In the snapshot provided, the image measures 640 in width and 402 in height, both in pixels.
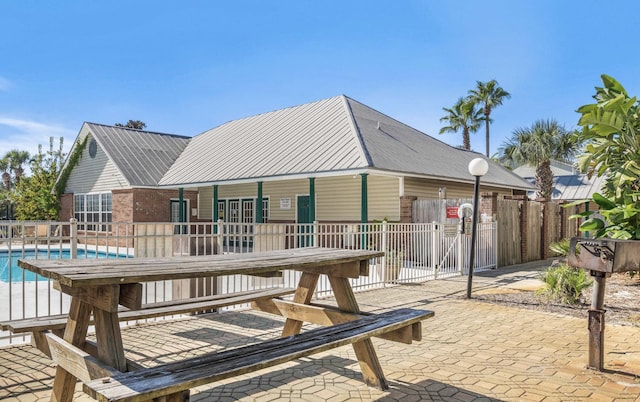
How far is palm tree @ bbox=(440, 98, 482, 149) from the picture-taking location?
132 feet

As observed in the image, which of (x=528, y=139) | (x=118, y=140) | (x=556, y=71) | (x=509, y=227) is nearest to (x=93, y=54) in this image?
(x=118, y=140)

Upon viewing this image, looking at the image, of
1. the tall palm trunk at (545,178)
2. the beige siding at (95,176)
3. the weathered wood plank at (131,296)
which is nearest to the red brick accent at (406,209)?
the weathered wood plank at (131,296)

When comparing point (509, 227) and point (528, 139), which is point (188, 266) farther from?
point (528, 139)

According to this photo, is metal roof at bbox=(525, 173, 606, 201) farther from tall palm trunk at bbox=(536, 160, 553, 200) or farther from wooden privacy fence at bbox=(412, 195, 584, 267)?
wooden privacy fence at bbox=(412, 195, 584, 267)

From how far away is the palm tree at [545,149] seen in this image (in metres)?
28.2

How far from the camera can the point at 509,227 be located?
13.6 metres

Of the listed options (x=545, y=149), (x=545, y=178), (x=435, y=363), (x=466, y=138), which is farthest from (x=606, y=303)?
(x=466, y=138)

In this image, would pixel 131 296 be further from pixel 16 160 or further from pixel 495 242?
pixel 16 160

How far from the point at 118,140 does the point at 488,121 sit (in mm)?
32000

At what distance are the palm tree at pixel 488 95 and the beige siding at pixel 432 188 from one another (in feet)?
74.1

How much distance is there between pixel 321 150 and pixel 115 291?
46.0 feet

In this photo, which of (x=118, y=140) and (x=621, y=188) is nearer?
(x=621, y=188)

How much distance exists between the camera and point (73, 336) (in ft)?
9.98

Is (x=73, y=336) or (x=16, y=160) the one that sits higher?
(x=16, y=160)
